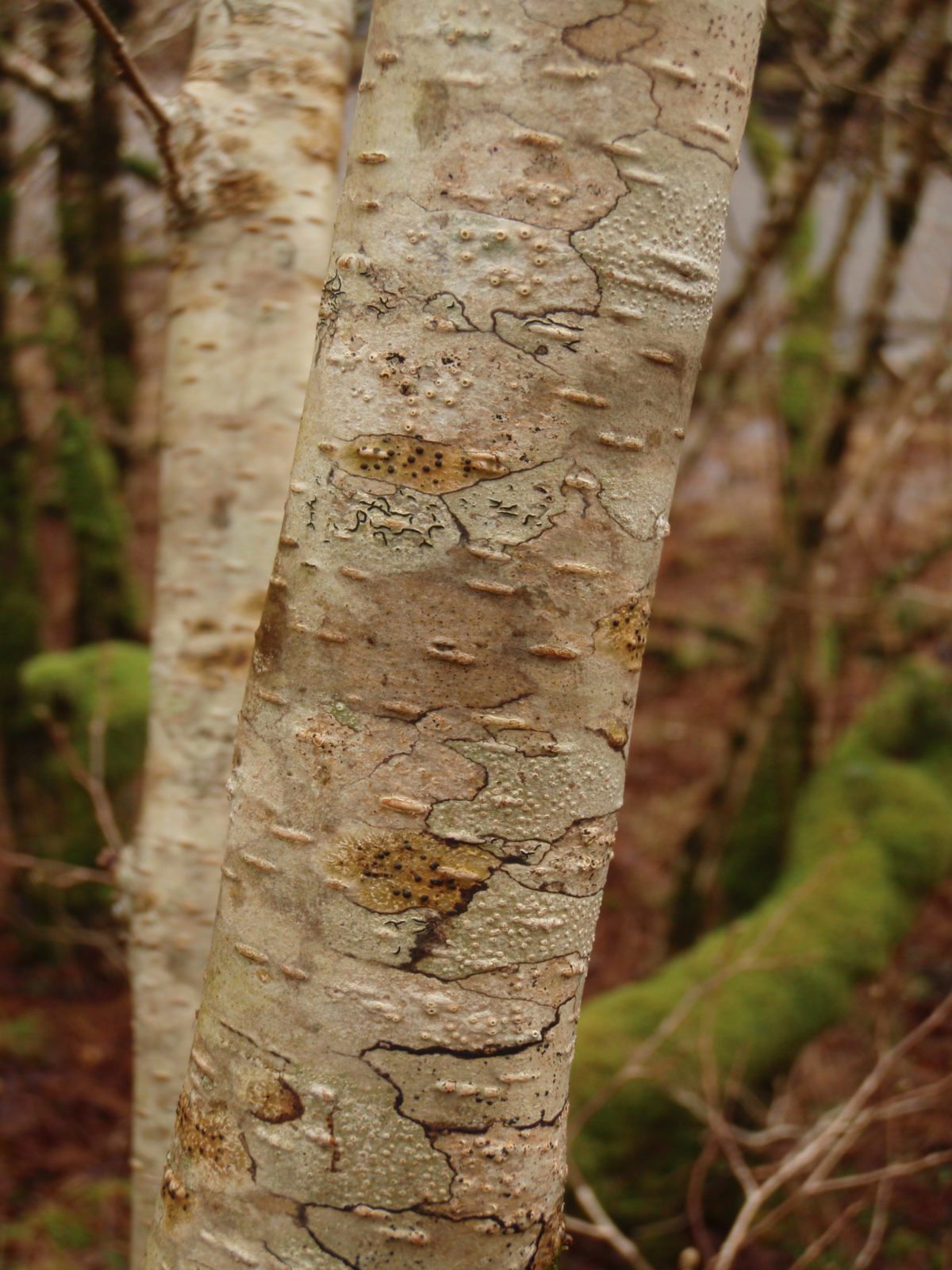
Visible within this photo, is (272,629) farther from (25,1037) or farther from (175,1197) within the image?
(25,1037)

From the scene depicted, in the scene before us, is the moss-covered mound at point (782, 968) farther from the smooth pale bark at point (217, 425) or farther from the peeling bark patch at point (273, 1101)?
the peeling bark patch at point (273, 1101)

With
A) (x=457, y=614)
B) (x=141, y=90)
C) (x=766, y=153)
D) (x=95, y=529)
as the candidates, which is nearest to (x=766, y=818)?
(x=766, y=153)

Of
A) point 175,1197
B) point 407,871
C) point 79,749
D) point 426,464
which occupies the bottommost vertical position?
point 79,749

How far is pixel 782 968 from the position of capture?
430 centimetres

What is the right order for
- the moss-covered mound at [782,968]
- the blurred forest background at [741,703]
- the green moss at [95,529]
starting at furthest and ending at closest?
the green moss at [95,529] < the blurred forest background at [741,703] < the moss-covered mound at [782,968]

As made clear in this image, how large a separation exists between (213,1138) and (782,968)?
3.67m

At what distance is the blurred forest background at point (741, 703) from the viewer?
4238mm

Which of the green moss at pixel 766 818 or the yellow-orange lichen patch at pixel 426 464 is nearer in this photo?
the yellow-orange lichen patch at pixel 426 464

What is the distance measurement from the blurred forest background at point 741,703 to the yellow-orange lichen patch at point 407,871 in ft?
5.90

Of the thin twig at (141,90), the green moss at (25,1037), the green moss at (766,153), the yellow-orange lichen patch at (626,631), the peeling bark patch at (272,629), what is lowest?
the green moss at (25,1037)

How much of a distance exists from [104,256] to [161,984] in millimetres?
5132

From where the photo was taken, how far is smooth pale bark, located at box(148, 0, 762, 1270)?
3.07ft

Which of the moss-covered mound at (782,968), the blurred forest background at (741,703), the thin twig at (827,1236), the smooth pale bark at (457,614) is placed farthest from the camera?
the blurred forest background at (741,703)

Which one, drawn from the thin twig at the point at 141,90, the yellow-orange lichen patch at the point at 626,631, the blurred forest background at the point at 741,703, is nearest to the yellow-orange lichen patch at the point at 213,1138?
the yellow-orange lichen patch at the point at 626,631
